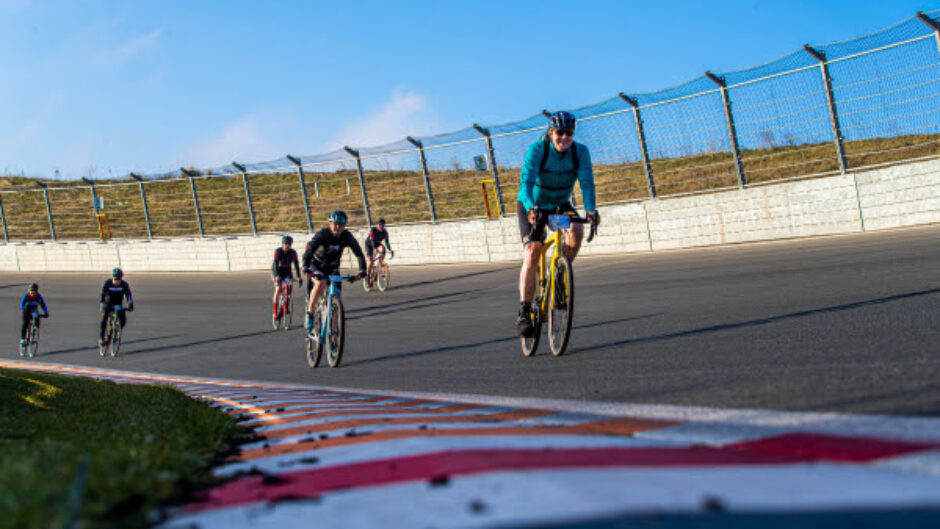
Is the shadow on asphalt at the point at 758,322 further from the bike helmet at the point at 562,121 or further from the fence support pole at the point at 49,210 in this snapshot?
the fence support pole at the point at 49,210

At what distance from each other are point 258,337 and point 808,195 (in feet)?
35.7

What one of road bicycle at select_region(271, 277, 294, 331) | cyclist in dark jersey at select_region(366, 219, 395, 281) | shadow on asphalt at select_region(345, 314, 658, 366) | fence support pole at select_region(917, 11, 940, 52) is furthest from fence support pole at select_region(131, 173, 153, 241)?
fence support pole at select_region(917, 11, 940, 52)

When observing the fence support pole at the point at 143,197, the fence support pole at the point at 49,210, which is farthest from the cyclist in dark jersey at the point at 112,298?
the fence support pole at the point at 49,210

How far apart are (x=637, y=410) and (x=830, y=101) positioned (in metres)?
13.3

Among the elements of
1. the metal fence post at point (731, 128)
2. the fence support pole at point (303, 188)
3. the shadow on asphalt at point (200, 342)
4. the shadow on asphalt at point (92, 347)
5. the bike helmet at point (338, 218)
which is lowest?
the shadow on asphalt at point (200, 342)

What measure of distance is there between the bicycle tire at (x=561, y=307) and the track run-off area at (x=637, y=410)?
16 centimetres

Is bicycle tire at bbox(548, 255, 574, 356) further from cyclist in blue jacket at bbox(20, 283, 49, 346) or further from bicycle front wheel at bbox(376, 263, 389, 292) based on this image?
cyclist in blue jacket at bbox(20, 283, 49, 346)

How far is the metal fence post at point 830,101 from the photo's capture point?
15.9 m

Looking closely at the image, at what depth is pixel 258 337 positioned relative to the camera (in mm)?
16812

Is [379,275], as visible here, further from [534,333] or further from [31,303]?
[534,333]

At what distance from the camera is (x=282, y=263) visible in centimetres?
1798

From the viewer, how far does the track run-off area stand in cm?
228

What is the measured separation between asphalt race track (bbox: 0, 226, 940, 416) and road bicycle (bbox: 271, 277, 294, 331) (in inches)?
20.5

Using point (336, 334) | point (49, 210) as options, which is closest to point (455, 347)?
point (336, 334)
